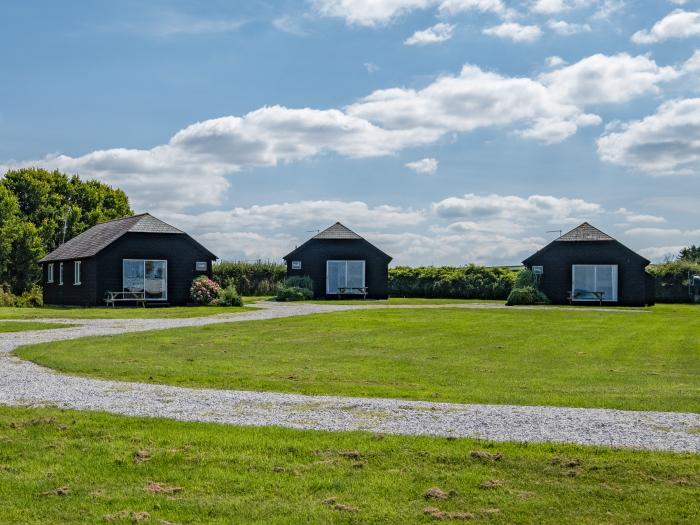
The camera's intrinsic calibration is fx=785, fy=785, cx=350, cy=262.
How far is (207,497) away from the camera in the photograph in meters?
7.06

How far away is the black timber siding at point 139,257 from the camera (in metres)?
39.2

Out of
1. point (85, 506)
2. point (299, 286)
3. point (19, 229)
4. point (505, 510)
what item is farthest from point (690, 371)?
point (19, 229)

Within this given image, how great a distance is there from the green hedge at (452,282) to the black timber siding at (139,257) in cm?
1627

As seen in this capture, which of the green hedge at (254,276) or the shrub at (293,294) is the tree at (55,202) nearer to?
the green hedge at (254,276)

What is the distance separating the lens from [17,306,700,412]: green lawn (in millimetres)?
12852

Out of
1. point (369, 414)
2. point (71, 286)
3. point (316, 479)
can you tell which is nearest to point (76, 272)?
point (71, 286)

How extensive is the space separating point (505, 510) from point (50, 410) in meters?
6.57

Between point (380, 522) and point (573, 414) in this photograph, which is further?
point (573, 414)

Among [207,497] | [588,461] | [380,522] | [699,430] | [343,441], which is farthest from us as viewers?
[699,430]

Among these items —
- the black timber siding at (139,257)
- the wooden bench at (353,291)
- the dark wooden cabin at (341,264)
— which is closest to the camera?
the black timber siding at (139,257)

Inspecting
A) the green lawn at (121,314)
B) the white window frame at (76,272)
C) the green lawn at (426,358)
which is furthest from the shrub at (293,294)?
the green lawn at (426,358)

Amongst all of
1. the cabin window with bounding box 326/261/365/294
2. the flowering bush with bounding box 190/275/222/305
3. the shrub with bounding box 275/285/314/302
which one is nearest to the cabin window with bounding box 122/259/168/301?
the flowering bush with bounding box 190/275/222/305

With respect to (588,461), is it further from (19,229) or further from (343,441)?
(19,229)

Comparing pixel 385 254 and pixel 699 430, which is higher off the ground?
pixel 385 254
